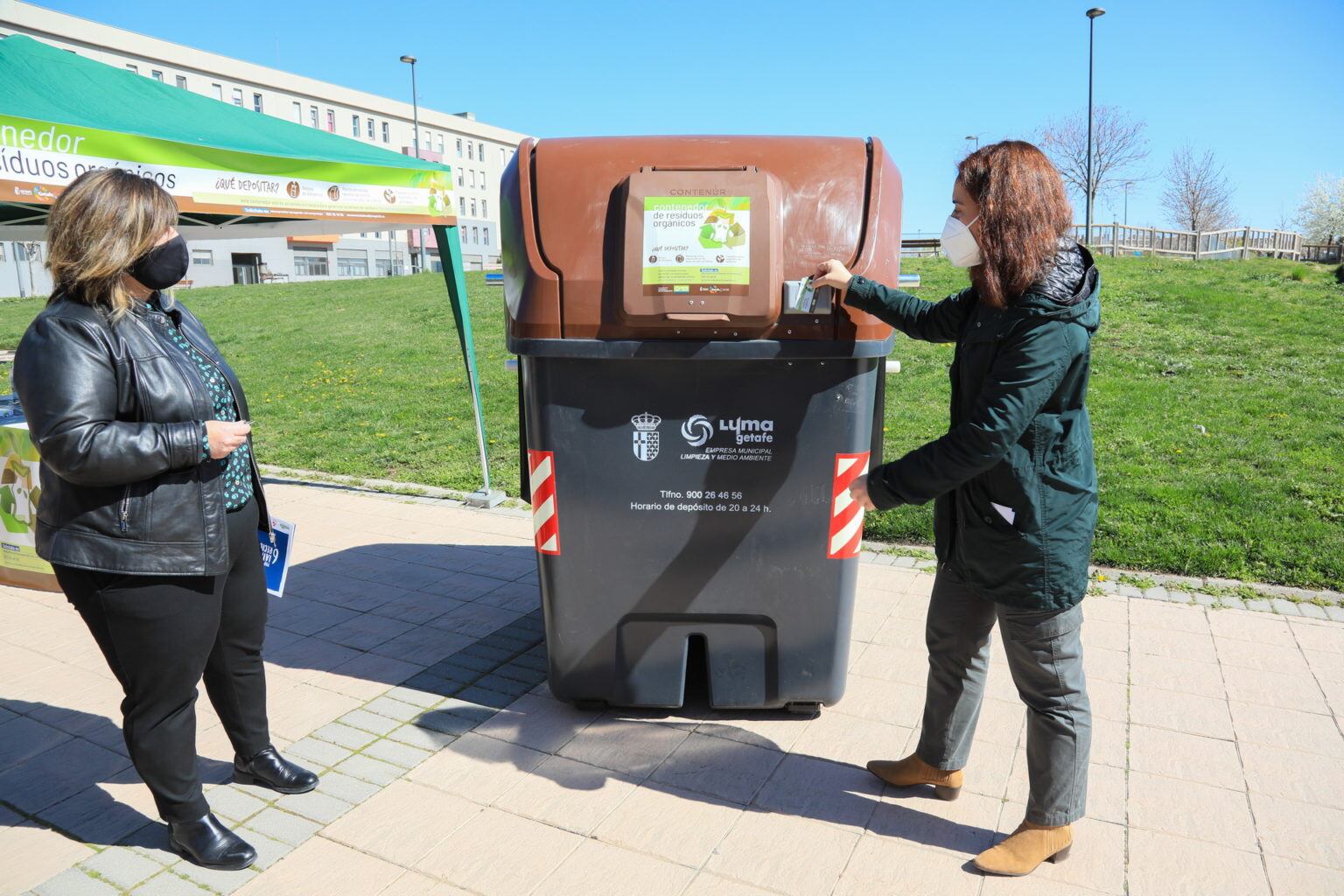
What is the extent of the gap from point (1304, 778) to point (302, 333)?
15430 millimetres

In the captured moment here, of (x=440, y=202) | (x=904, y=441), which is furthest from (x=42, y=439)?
(x=904, y=441)

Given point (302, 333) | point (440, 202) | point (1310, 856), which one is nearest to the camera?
point (1310, 856)

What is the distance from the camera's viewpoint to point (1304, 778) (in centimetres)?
296

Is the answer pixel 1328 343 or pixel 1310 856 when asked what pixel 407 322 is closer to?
pixel 1328 343

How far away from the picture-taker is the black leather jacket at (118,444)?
2.20 metres

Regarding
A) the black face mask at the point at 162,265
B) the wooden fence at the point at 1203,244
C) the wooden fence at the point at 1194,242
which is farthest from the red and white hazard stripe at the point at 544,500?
the wooden fence at the point at 1194,242

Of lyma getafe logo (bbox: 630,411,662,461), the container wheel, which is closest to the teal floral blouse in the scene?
lyma getafe logo (bbox: 630,411,662,461)

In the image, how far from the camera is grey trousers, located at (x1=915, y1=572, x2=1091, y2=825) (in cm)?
239

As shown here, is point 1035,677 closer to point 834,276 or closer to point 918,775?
point 918,775

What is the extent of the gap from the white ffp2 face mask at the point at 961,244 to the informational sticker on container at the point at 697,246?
64 cm

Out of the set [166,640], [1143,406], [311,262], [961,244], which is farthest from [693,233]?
[311,262]

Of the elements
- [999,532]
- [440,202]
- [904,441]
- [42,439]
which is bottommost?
[904,441]

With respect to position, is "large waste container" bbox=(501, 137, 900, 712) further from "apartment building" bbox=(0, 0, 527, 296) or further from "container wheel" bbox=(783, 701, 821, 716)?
"apartment building" bbox=(0, 0, 527, 296)

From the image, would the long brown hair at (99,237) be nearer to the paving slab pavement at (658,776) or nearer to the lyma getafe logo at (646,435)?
the lyma getafe logo at (646,435)
